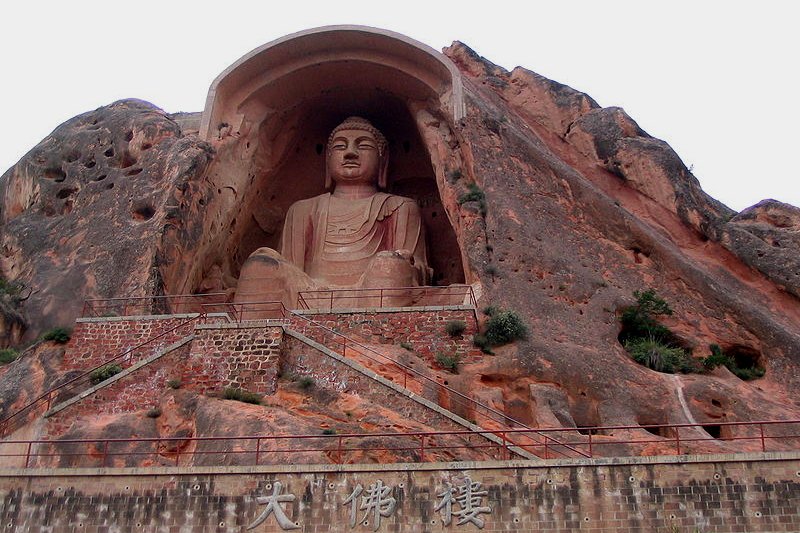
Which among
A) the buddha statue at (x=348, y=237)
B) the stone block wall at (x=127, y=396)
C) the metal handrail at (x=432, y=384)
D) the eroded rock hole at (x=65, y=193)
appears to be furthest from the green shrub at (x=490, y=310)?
the eroded rock hole at (x=65, y=193)

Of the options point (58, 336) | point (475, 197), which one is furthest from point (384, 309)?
point (58, 336)

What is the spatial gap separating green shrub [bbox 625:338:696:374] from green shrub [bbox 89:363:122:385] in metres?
8.77

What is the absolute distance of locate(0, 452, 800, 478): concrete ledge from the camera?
12266mm

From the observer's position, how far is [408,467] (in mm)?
12586

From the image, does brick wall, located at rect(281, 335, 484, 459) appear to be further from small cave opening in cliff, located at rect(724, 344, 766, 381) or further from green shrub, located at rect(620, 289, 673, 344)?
small cave opening in cliff, located at rect(724, 344, 766, 381)

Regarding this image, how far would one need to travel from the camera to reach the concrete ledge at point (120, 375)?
15825mm

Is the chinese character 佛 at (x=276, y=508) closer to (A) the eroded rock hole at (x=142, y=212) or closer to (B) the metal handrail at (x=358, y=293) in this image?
(B) the metal handrail at (x=358, y=293)

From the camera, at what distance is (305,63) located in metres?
23.6

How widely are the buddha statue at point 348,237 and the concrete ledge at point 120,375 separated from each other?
370cm

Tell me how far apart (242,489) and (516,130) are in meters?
12.0

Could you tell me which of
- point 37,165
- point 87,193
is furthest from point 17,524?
point 37,165

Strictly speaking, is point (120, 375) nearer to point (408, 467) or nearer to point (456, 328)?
point (456, 328)

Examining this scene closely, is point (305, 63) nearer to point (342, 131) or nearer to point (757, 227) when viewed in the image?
point (342, 131)

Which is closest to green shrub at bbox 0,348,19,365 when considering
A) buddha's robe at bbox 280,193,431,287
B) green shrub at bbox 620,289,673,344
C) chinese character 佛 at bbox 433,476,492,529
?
buddha's robe at bbox 280,193,431,287
